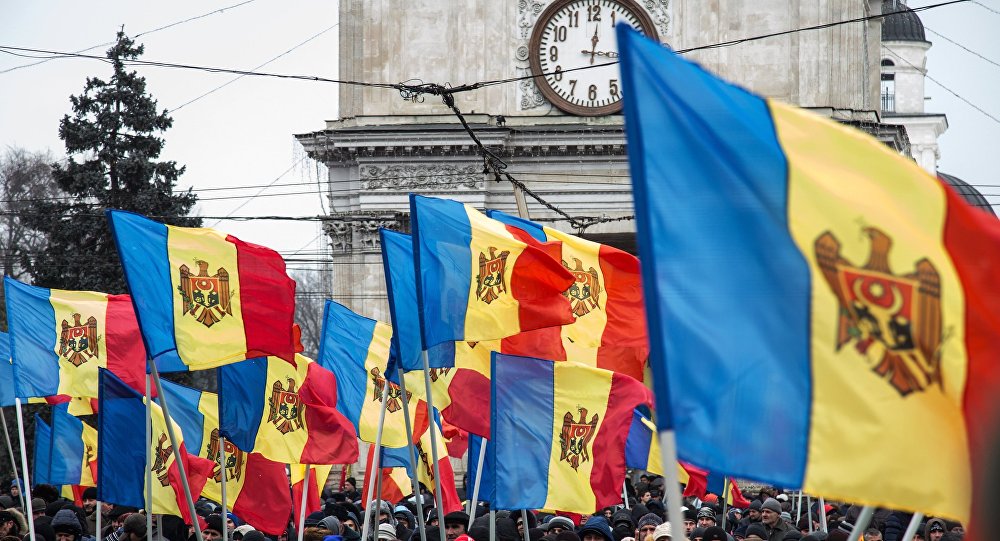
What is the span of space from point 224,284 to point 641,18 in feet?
75.2

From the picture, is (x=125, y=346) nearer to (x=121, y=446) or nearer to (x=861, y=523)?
(x=121, y=446)

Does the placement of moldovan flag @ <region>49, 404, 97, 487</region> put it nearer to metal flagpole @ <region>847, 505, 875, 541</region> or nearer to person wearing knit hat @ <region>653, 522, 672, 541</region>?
person wearing knit hat @ <region>653, 522, 672, 541</region>

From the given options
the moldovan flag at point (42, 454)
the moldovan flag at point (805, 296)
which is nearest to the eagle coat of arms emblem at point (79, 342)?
the moldovan flag at point (42, 454)

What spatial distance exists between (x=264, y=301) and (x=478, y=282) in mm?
1759

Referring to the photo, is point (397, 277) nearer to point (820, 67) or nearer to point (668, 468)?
point (668, 468)

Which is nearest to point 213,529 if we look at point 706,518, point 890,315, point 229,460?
point 229,460

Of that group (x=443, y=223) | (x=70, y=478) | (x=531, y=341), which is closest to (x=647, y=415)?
(x=531, y=341)

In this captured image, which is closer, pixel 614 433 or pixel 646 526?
pixel 614 433

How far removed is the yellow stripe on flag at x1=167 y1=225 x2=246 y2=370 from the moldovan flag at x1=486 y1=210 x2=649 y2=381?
293 cm

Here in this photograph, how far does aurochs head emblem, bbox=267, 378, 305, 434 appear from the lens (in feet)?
49.3

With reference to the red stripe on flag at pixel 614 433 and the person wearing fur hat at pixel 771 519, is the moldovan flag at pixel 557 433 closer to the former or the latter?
the red stripe on flag at pixel 614 433

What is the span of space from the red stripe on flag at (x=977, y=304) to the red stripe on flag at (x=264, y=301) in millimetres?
7495

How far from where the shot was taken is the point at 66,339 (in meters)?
16.5

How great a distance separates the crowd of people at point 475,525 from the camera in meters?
12.9
